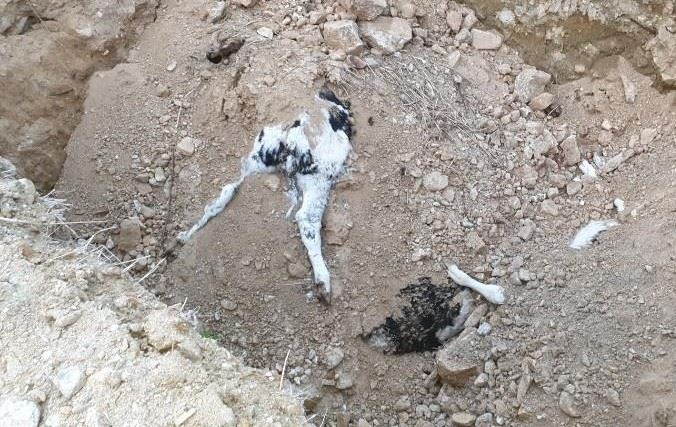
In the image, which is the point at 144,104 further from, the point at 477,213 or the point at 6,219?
the point at 477,213

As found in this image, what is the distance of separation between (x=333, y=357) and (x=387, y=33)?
1.94m

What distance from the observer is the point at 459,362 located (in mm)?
3439

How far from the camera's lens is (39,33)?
3.96 meters

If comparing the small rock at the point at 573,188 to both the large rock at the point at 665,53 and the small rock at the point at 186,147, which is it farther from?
the small rock at the point at 186,147

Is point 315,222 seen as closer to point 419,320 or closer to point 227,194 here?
point 227,194

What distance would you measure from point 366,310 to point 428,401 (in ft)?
1.78

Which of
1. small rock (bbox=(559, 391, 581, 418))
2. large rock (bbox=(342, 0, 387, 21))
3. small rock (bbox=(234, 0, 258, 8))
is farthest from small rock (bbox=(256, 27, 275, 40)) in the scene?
small rock (bbox=(559, 391, 581, 418))

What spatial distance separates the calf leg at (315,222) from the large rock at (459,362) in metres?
0.65

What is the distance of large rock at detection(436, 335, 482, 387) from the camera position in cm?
342

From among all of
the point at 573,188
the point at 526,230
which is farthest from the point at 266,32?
the point at 573,188

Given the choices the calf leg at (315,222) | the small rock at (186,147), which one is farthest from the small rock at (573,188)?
the small rock at (186,147)

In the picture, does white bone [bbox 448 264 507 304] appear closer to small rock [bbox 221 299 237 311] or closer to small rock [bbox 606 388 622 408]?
small rock [bbox 606 388 622 408]

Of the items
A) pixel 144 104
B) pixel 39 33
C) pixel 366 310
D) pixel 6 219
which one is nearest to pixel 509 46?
pixel 366 310

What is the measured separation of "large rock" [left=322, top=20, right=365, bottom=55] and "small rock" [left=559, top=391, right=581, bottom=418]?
2.14 meters
